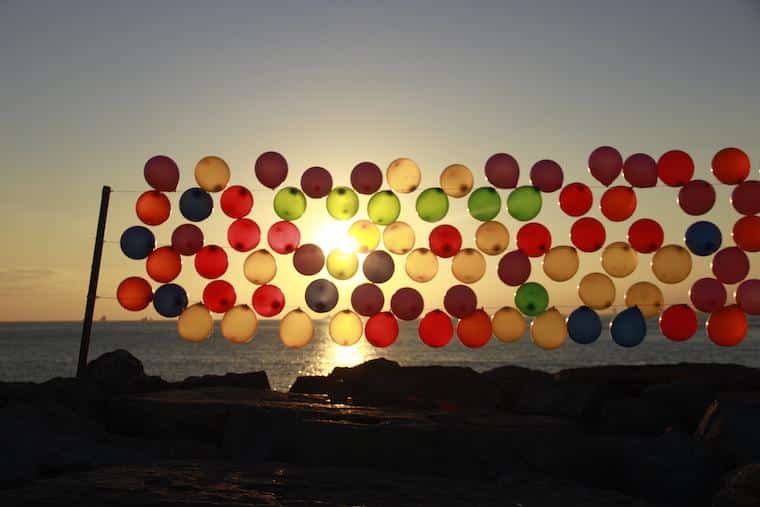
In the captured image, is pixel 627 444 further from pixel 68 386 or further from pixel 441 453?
pixel 68 386

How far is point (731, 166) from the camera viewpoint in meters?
7.56

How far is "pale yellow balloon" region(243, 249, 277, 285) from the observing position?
8148 mm

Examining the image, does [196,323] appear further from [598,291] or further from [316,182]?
[598,291]

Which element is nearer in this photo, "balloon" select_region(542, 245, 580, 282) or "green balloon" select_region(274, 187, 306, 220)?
"balloon" select_region(542, 245, 580, 282)

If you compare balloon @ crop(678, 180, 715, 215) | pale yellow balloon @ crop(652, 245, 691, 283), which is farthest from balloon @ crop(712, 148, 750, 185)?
pale yellow balloon @ crop(652, 245, 691, 283)

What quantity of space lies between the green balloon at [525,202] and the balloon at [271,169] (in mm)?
2156

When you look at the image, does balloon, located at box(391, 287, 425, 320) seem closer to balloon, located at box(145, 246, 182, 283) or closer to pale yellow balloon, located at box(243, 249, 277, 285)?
pale yellow balloon, located at box(243, 249, 277, 285)

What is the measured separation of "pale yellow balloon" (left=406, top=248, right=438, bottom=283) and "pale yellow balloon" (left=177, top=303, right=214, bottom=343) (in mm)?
1984

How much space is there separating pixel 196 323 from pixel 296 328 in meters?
0.97

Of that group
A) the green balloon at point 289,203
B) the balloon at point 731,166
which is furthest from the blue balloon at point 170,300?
the balloon at point 731,166

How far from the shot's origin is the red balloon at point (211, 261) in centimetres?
816

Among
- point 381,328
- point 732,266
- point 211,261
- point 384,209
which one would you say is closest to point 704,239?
point 732,266

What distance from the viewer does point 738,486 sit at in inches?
156

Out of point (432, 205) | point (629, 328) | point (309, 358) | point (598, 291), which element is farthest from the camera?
point (309, 358)
